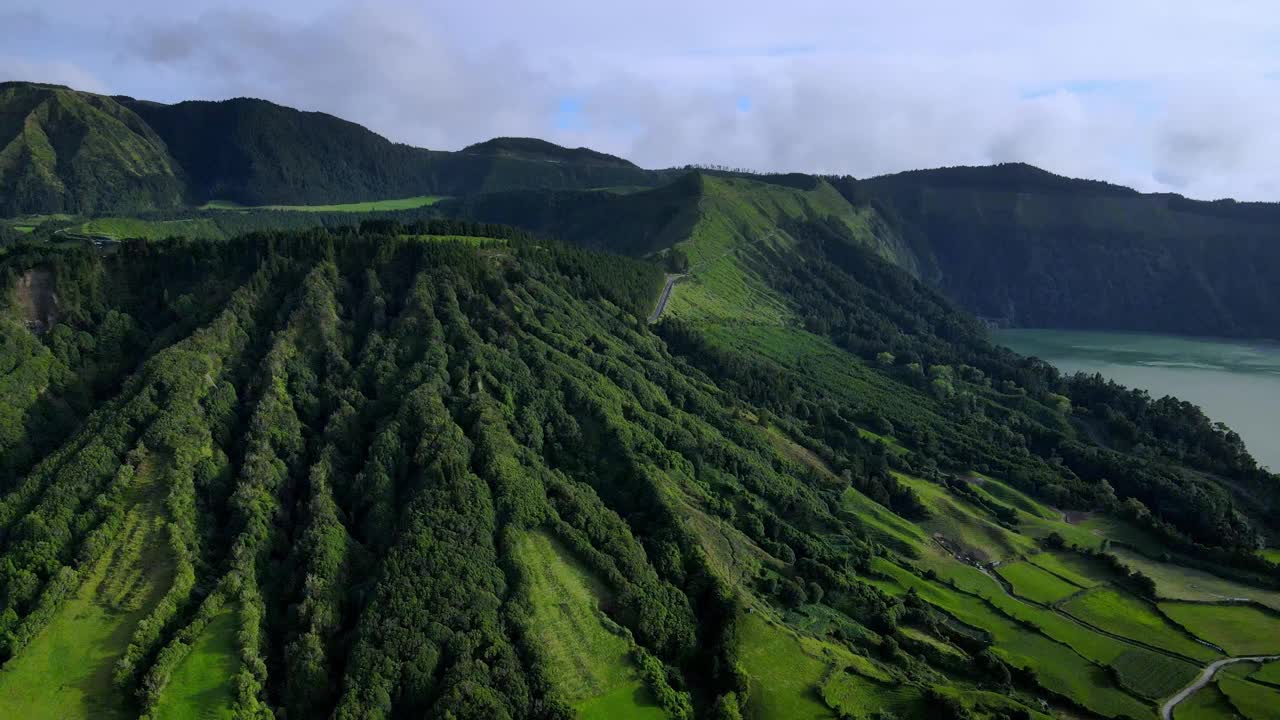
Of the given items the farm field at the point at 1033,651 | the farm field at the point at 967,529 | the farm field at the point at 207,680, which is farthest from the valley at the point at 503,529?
the farm field at the point at 967,529

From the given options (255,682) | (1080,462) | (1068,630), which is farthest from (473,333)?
(1080,462)

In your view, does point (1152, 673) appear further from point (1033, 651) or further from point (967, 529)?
point (967, 529)

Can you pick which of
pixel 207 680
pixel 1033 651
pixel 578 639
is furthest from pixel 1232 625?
pixel 207 680

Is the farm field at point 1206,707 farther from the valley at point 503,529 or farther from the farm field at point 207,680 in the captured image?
the farm field at point 207,680

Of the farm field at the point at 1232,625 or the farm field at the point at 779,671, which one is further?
the farm field at the point at 1232,625

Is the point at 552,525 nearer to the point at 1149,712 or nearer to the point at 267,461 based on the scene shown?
the point at 267,461
